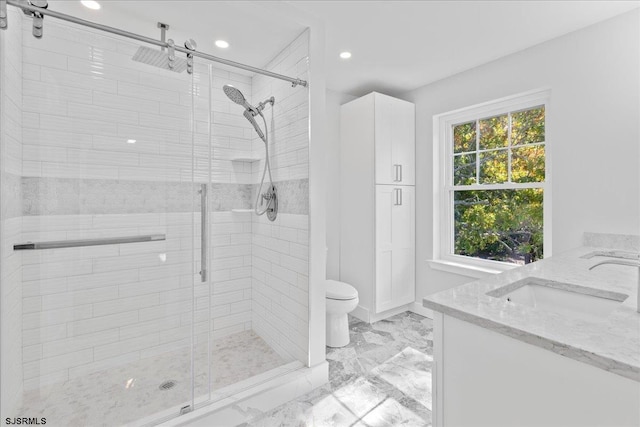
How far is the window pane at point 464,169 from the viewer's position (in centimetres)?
306

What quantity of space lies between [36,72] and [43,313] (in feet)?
4.13

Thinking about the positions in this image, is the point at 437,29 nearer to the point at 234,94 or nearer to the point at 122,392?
the point at 234,94

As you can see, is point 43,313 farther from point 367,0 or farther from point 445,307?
point 367,0

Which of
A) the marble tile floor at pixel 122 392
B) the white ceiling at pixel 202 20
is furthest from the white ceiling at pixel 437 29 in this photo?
the marble tile floor at pixel 122 392

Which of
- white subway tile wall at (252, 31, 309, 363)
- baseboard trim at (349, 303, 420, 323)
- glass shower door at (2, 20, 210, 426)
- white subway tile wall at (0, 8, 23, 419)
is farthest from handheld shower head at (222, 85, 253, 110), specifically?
baseboard trim at (349, 303, 420, 323)

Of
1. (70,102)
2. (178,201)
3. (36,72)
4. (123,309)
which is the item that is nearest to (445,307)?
(178,201)

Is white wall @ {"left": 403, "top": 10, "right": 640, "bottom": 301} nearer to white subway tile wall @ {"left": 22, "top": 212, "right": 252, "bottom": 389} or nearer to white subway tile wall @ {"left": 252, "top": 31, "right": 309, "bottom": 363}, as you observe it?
white subway tile wall @ {"left": 252, "top": 31, "right": 309, "bottom": 363}

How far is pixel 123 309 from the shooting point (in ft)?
5.80

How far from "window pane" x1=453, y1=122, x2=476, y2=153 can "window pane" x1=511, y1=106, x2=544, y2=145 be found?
37cm

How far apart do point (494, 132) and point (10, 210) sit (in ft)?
11.5

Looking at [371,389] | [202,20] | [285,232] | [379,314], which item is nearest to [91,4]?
[202,20]

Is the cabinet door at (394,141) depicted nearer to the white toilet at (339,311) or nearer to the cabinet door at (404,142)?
the cabinet door at (404,142)

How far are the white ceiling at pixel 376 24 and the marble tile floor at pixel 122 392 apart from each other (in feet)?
6.77

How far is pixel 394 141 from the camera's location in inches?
124
